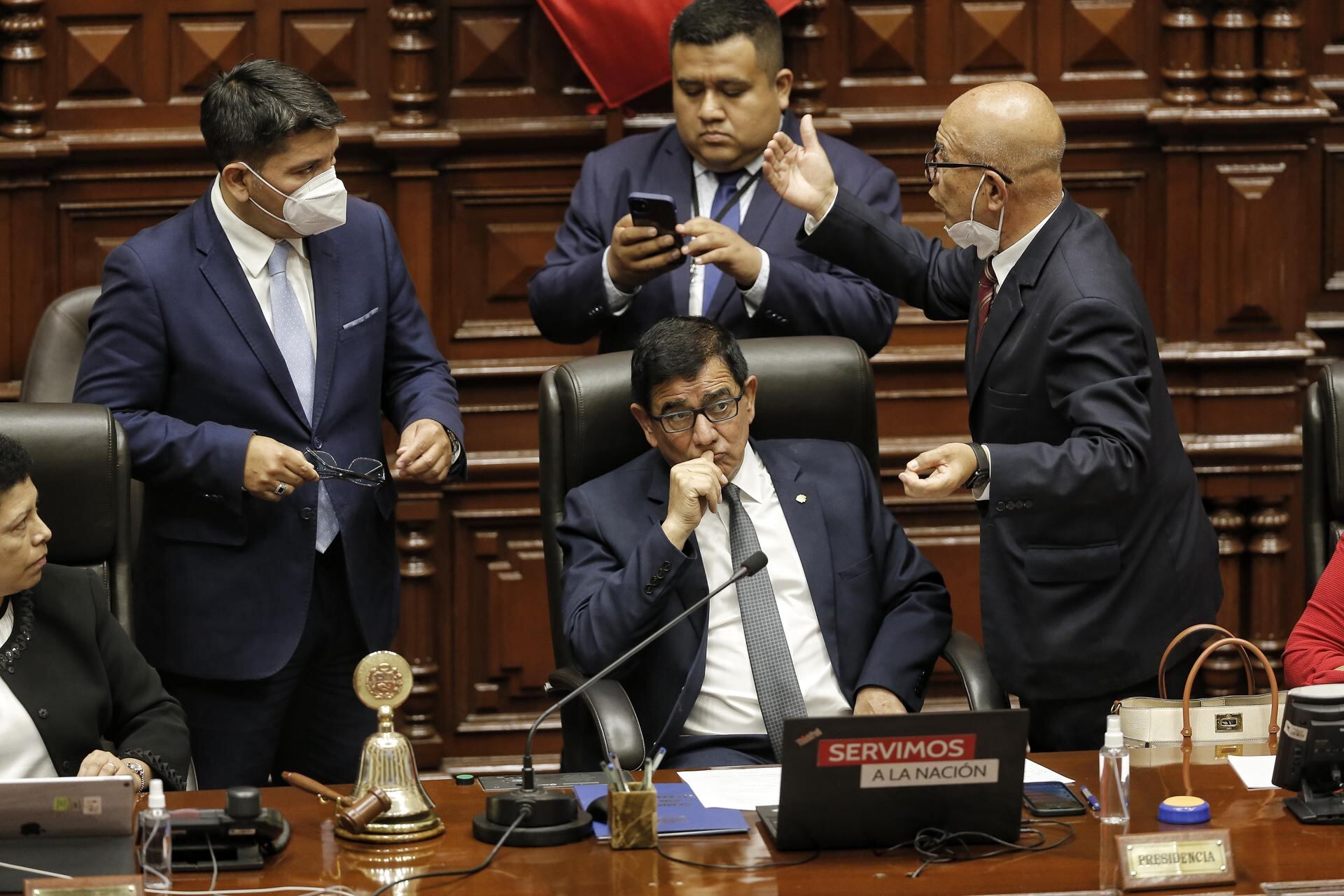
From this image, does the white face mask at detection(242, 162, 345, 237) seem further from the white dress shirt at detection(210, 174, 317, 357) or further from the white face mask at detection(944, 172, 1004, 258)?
the white face mask at detection(944, 172, 1004, 258)

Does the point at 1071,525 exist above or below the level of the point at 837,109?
below

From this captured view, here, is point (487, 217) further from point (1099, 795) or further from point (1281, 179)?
point (1099, 795)

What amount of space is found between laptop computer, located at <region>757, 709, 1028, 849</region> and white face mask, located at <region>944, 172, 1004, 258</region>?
3.45ft

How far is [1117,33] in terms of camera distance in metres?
4.45

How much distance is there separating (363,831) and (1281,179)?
3121 millimetres

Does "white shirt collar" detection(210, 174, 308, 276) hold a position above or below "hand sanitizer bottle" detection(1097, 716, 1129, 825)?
above

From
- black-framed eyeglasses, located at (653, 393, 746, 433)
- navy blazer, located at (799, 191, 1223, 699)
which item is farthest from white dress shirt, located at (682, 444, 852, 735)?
Answer: navy blazer, located at (799, 191, 1223, 699)

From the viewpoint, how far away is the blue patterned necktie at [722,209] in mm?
3625

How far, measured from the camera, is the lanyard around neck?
3.62 m

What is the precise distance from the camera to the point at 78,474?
291 centimetres

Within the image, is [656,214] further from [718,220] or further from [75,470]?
[75,470]

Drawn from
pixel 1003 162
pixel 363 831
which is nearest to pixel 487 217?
pixel 1003 162

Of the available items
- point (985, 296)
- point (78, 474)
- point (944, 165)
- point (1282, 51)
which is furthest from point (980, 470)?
point (1282, 51)

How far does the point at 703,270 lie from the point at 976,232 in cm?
79
